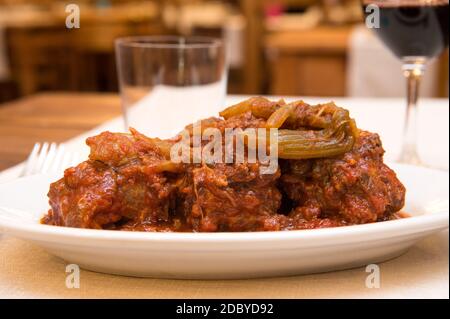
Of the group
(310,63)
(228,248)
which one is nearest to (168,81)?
(228,248)

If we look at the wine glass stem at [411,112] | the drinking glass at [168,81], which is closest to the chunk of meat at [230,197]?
the wine glass stem at [411,112]

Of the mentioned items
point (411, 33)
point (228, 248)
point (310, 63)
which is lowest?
point (310, 63)

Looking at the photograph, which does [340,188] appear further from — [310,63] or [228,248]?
[310,63]

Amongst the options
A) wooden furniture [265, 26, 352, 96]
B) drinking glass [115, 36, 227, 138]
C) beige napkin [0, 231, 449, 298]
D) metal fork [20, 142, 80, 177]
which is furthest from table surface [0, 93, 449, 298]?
wooden furniture [265, 26, 352, 96]

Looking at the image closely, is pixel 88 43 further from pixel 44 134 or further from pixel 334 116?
pixel 334 116

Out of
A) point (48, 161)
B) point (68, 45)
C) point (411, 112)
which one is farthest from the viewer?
point (68, 45)

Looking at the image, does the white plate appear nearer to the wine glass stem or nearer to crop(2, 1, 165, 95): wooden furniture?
the wine glass stem

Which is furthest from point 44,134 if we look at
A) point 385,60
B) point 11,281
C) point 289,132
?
point 385,60

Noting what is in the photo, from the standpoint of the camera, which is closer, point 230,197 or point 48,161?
point 230,197
